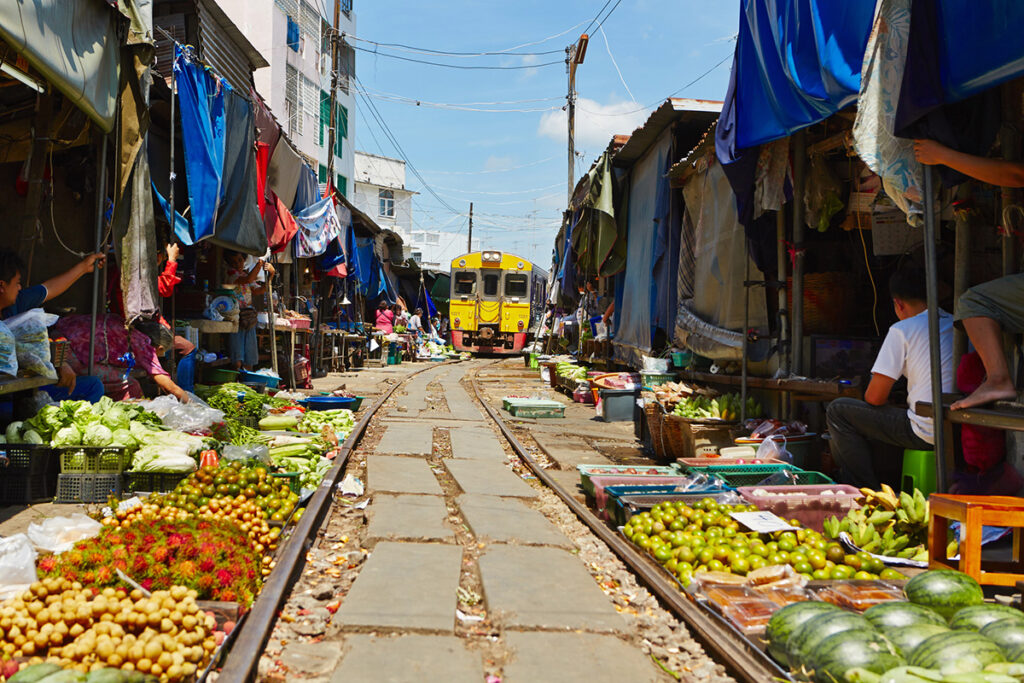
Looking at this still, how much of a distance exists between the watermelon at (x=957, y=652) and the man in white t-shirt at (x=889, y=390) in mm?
2273

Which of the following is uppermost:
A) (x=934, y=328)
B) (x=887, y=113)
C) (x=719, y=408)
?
(x=887, y=113)

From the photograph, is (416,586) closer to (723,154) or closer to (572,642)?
(572,642)

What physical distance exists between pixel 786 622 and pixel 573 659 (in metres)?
0.80

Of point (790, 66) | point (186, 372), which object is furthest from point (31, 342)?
point (790, 66)

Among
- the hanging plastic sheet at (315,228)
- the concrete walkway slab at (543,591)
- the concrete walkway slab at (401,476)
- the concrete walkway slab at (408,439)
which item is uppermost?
the hanging plastic sheet at (315,228)

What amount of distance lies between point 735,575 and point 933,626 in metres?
1.10

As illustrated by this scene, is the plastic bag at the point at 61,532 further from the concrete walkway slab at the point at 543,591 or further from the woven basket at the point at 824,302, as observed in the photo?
the woven basket at the point at 824,302

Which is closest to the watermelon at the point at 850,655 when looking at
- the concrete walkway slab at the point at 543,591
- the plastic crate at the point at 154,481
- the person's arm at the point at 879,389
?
the concrete walkway slab at the point at 543,591

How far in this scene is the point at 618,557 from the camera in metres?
4.48

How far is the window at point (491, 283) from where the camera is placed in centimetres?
2770

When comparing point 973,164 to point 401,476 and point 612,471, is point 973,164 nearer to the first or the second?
point 612,471

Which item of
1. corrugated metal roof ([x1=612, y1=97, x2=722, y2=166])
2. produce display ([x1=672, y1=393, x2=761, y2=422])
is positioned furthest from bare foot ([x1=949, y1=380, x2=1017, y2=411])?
corrugated metal roof ([x1=612, y1=97, x2=722, y2=166])

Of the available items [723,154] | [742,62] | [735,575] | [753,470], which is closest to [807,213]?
[723,154]

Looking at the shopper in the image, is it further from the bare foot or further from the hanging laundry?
the hanging laundry
